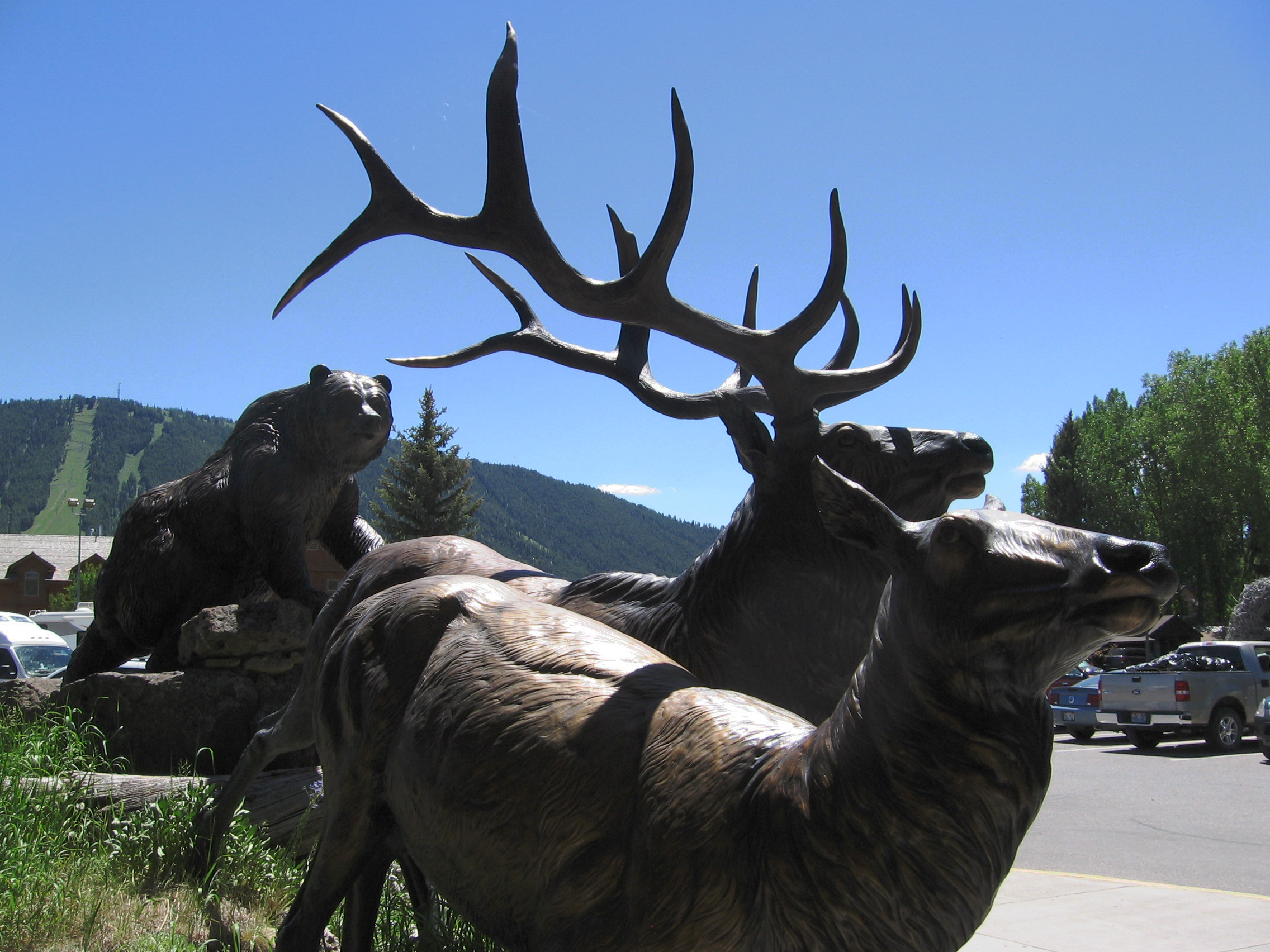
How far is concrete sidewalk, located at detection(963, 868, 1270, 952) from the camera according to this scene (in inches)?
196

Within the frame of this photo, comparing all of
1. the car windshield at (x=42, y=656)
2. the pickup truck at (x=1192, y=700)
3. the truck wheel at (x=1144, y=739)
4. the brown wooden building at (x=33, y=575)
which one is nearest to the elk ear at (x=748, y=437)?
the car windshield at (x=42, y=656)

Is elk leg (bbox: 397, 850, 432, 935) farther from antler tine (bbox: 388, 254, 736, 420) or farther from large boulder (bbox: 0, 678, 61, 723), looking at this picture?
large boulder (bbox: 0, 678, 61, 723)

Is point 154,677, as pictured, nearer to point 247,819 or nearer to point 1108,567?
point 247,819

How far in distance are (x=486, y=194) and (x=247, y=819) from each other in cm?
320

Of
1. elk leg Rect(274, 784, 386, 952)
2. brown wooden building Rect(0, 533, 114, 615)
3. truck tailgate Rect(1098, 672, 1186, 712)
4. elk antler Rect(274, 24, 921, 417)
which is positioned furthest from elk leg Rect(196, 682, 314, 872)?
Result: brown wooden building Rect(0, 533, 114, 615)

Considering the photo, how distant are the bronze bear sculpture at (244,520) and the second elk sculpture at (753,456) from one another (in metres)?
1.63

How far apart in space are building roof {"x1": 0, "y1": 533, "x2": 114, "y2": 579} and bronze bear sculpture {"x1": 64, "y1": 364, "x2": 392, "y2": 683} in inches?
2666

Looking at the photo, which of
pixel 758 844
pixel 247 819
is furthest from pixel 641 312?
pixel 247 819

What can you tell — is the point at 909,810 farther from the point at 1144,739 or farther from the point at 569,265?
the point at 1144,739

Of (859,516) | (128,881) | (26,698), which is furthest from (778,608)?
(26,698)

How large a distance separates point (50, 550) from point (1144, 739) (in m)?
73.9

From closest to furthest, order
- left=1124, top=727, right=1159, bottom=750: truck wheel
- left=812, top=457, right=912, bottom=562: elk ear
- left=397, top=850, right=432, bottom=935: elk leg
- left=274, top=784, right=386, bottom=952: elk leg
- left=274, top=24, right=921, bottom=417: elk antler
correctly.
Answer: left=812, top=457, right=912, bottom=562: elk ear
left=274, top=784, right=386, bottom=952: elk leg
left=274, top=24, right=921, bottom=417: elk antler
left=397, top=850, right=432, bottom=935: elk leg
left=1124, top=727, right=1159, bottom=750: truck wheel

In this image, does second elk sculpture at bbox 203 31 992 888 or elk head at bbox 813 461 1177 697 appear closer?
elk head at bbox 813 461 1177 697

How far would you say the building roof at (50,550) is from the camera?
68000mm
